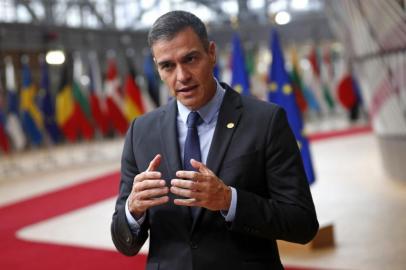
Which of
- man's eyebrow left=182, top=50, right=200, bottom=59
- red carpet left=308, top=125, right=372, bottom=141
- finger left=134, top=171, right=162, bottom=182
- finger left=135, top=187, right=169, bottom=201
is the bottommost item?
red carpet left=308, top=125, right=372, bottom=141

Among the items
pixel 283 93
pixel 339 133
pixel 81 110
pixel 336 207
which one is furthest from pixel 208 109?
pixel 339 133

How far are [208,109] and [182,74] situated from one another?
229mm

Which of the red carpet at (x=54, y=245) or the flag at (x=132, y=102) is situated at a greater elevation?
the flag at (x=132, y=102)

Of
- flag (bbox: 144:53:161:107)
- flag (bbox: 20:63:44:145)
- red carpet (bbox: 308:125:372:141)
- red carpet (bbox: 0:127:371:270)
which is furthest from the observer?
red carpet (bbox: 308:125:372:141)

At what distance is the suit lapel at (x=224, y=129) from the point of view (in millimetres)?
2340

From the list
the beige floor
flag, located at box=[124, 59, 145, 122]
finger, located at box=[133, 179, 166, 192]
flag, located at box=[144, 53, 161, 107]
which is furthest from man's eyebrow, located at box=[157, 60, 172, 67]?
flag, located at box=[144, 53, 161, 107]

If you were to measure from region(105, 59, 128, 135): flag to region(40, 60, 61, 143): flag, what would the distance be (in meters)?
1.75

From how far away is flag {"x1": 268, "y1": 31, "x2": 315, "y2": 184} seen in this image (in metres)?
8.05

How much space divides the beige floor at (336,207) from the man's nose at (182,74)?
4.51 meters

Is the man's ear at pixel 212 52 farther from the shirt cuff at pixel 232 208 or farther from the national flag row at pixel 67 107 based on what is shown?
the national flag row at pixel 67 107

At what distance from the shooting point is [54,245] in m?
8.25

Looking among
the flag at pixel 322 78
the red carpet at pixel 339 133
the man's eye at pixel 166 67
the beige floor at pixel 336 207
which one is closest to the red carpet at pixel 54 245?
the beige floor at pixel 336 207

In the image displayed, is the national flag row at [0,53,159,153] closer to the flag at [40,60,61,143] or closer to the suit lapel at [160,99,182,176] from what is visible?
the flag at [40,60,61,143]

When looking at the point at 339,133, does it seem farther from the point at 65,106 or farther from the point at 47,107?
the point at 47,107
